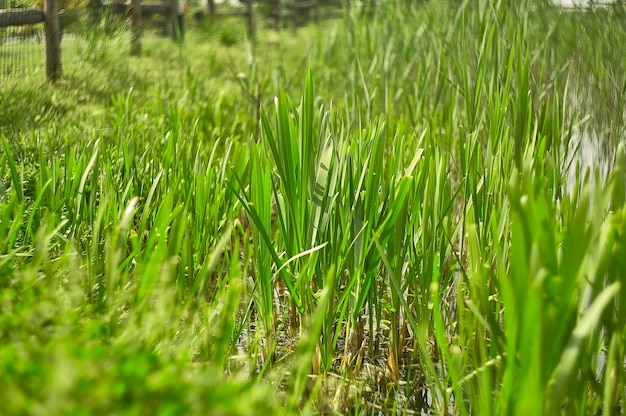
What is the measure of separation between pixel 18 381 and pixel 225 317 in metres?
0.33

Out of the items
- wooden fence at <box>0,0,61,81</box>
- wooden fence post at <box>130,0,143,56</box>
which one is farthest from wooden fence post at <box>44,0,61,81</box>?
Answer: wooden fence post at <box>130,0,143,56</box>

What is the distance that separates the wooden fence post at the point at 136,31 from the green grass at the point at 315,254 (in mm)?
709

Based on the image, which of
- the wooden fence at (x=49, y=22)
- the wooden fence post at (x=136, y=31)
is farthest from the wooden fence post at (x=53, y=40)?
the wooden fence post at (x=136, y=31)

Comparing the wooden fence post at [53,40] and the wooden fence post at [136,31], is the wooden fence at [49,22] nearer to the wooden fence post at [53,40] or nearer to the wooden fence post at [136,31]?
the wooden fence post at [53,40]

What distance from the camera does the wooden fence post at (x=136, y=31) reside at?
14.6 feet

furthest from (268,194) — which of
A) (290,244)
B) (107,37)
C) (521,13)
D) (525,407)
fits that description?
(107,37)

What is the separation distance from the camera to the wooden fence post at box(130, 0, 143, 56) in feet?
14.6

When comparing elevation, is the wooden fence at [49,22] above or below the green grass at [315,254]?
above

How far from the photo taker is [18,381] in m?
0.65

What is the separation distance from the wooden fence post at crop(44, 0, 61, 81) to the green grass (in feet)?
0.31

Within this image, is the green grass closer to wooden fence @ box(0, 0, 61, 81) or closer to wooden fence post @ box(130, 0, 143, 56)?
wooden fence @ box(0, 0, 61, 81)

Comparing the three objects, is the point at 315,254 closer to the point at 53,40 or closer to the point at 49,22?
the point at 53,40

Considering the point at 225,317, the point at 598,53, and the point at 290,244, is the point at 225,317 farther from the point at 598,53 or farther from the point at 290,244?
the point at 598,53

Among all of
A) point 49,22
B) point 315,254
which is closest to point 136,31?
point 49,22
